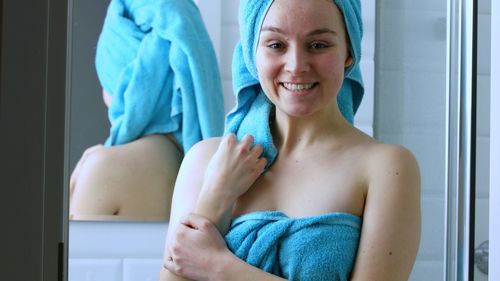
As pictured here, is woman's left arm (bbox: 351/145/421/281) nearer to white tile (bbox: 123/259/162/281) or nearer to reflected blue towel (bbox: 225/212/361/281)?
reflected blue towel (bbox: 225/212/361/281)

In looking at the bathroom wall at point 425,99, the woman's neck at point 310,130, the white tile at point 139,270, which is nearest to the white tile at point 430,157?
the bathroom wall at point 425,99

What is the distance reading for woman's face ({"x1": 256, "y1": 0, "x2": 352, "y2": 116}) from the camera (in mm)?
678

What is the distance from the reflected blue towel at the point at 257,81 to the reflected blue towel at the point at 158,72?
1.23 ft

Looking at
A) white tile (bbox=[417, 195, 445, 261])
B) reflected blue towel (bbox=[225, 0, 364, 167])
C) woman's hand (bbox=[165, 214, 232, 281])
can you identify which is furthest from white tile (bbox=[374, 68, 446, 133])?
woman's hand (bbox=[165, 214, 232, 281])

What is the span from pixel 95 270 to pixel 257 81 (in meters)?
0.56

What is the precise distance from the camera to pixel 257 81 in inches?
30.5

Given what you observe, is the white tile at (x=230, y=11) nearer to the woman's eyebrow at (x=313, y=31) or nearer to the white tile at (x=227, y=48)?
the white tile at (x=227, y=48)

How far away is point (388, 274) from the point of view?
638 millimetres

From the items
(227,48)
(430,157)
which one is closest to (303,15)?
(430,157)

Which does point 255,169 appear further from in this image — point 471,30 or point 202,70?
point 202,70

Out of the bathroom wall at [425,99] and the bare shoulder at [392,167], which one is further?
the bathroom wall at [425,99]

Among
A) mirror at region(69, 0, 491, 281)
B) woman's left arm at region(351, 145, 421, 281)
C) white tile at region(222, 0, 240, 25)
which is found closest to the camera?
woman's left arm at region(351, 145, 421, 281)

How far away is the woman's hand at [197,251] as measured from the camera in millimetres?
664
